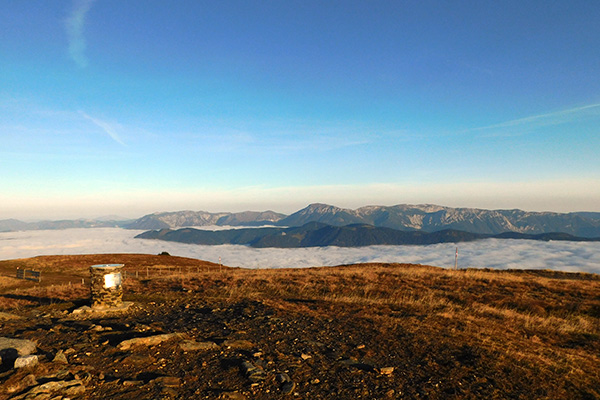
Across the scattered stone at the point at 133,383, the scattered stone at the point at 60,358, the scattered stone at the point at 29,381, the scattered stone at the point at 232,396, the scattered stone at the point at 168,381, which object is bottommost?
the scattered stone at the point at 232,396

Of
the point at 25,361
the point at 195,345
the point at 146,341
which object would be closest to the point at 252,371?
the point at 195,345

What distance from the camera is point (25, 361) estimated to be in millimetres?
7590

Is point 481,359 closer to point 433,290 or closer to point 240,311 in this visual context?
point 240,311

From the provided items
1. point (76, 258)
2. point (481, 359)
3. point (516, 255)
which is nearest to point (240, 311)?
point (481, 359)

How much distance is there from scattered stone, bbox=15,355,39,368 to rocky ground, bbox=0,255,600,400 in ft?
0.07

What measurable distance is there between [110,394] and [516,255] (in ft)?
583

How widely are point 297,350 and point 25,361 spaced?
6.87 metres

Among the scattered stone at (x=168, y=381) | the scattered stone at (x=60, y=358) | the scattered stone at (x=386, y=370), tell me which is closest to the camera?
the scattered stone at (x=168, y=381)

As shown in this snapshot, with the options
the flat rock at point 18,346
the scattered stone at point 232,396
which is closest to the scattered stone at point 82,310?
the flat rock at point 18,346

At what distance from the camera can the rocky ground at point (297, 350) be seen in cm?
734

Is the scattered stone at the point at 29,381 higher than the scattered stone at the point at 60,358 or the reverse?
higher

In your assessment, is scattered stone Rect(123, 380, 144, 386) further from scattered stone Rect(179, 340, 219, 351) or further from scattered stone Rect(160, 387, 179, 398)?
scattered stone Rect(179, 340, 219, 351)

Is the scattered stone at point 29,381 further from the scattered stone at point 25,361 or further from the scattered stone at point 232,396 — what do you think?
the scattered stone at point 232,396

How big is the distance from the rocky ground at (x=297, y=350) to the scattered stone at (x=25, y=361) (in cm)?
2
